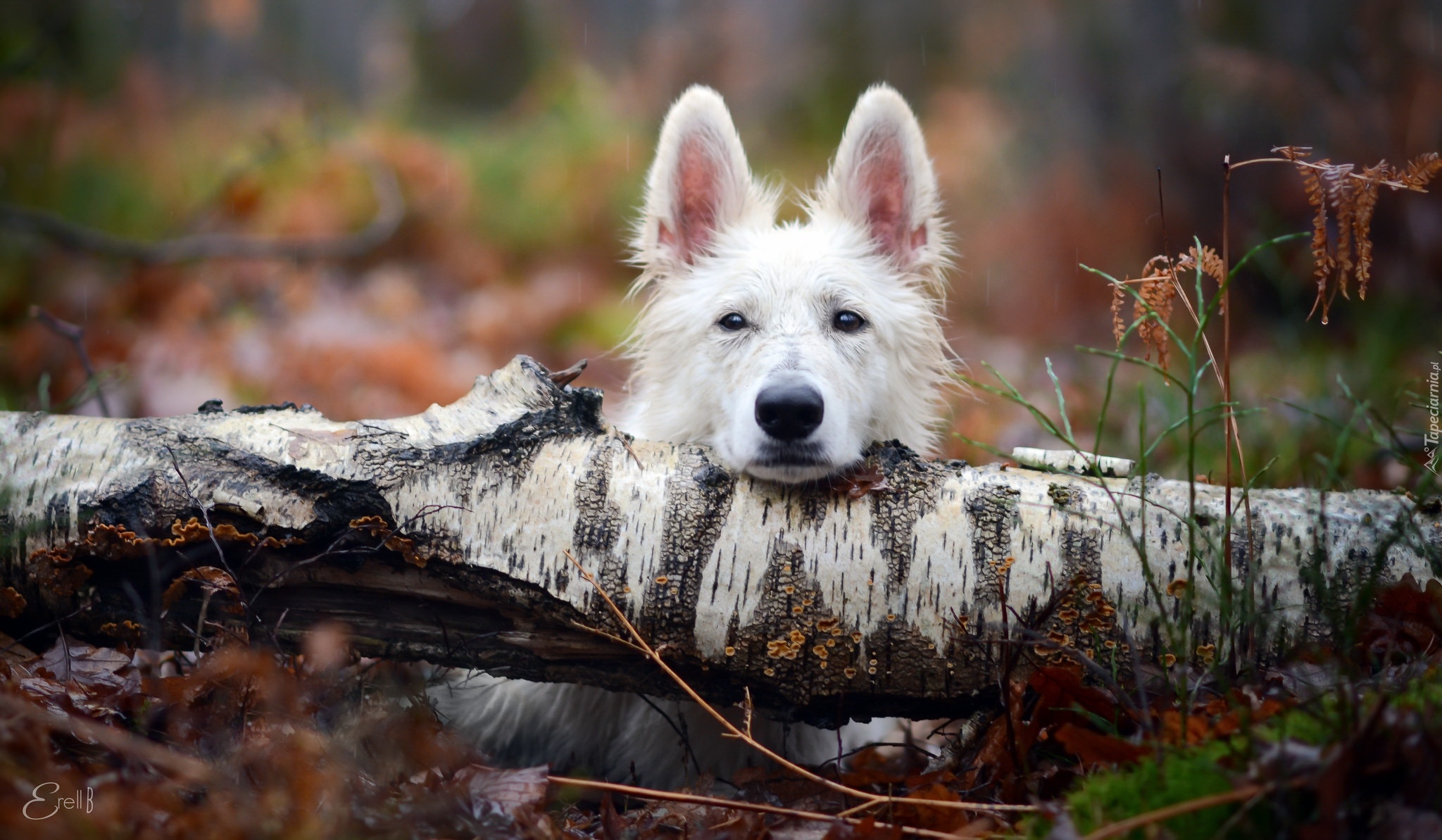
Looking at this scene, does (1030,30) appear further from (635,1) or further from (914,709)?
(914,709)

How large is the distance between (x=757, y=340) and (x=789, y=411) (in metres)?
0.57

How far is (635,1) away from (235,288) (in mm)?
10174

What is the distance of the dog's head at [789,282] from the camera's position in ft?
9.95

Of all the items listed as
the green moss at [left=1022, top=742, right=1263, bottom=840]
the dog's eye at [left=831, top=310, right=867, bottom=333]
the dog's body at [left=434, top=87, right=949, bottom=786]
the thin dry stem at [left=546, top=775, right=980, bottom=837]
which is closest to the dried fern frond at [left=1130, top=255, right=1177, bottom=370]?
the dog's body at [left=434, top=87, right=949, bottom=786]

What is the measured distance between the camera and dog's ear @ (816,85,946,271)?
3326 millimetres

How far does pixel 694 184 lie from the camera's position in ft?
11.7

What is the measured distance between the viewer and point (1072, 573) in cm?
211

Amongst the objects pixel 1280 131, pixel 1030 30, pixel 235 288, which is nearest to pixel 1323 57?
pixel 1280 131

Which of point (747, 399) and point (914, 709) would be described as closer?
point (914, 709)

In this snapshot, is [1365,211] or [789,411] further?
[789,411]

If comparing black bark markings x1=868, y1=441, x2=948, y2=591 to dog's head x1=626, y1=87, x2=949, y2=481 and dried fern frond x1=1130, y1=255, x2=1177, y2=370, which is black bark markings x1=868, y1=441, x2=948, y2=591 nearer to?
dog's head x1=626, y1=87, x2=949, y2=481

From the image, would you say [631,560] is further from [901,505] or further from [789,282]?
[789,282]

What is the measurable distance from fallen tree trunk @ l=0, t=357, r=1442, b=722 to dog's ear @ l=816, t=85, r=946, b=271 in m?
1.56

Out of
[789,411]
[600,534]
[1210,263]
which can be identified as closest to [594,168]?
[789,411]
